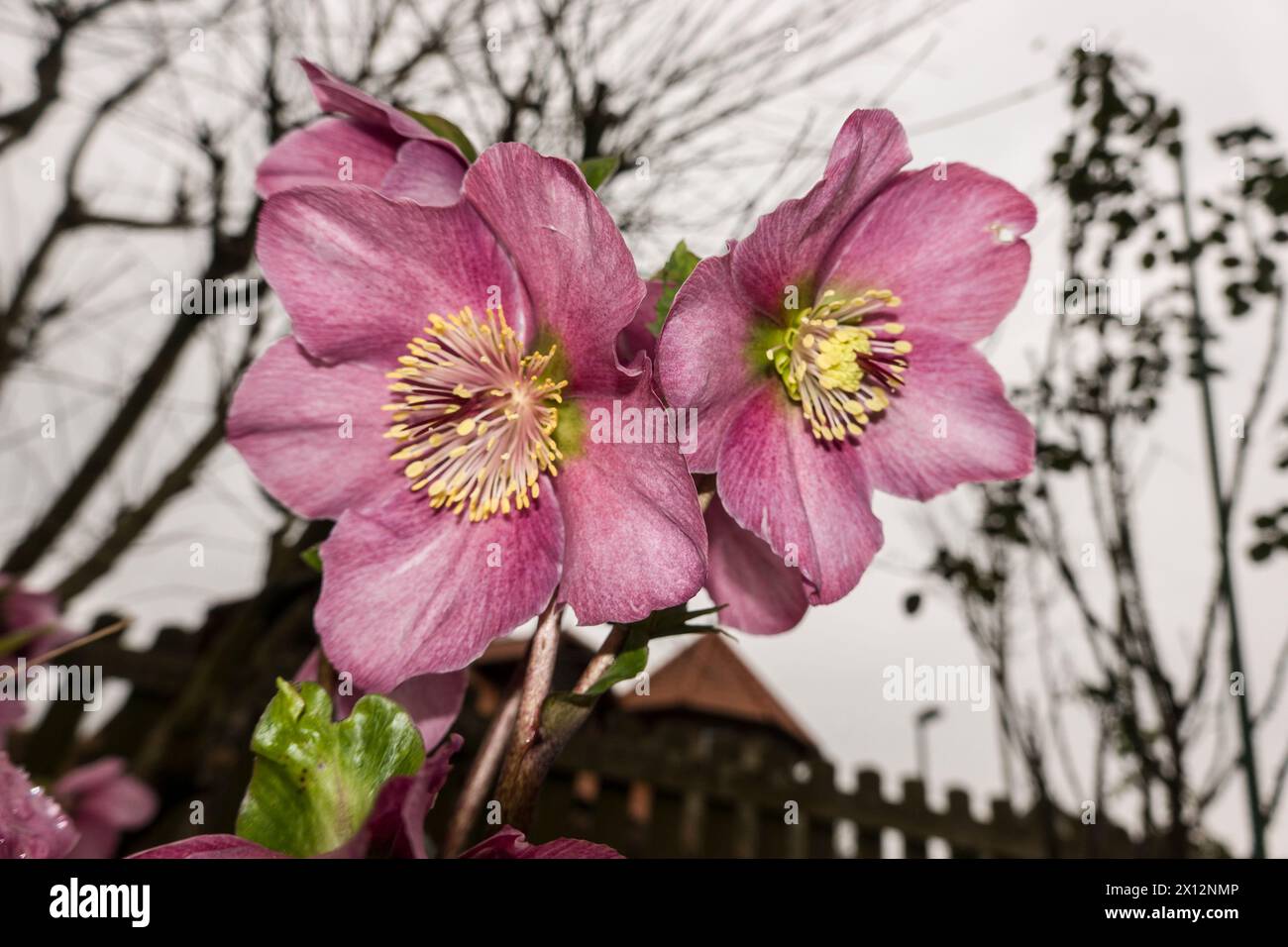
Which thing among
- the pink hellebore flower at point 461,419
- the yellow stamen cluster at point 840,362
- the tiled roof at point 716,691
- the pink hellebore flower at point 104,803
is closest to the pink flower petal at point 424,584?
the pink hellebore flower at point 461,419

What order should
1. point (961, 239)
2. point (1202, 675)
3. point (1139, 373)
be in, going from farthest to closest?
point (1139, 373) < point (1202, 675) < point (961, 239)

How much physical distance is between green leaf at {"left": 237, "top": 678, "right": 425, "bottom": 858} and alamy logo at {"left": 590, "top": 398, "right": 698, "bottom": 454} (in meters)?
0.13

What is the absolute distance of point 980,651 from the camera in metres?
2.08

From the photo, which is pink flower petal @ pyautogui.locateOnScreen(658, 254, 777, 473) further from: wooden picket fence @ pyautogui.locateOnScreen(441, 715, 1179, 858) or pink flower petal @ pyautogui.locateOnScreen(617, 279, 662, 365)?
wooden picket fence @ pyautogui.locateOnScreen(441, 715, 1179, 858)

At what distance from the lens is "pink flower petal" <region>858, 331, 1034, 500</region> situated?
395 millimetres

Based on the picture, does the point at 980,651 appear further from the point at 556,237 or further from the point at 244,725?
the point at 556,237

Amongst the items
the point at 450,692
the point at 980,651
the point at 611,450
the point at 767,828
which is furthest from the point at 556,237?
the point at 767,828

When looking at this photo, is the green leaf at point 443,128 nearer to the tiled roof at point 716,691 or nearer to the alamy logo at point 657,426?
the alamy logo at point 657,426

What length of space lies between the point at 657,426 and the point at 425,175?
15 cm

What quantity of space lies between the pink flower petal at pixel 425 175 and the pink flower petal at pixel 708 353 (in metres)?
0.12

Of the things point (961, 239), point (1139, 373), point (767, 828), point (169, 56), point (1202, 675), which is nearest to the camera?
point (961, 239)

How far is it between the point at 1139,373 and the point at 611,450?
78.4 inches

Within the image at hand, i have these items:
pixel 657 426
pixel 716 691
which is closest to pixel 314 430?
pixel 657 426
